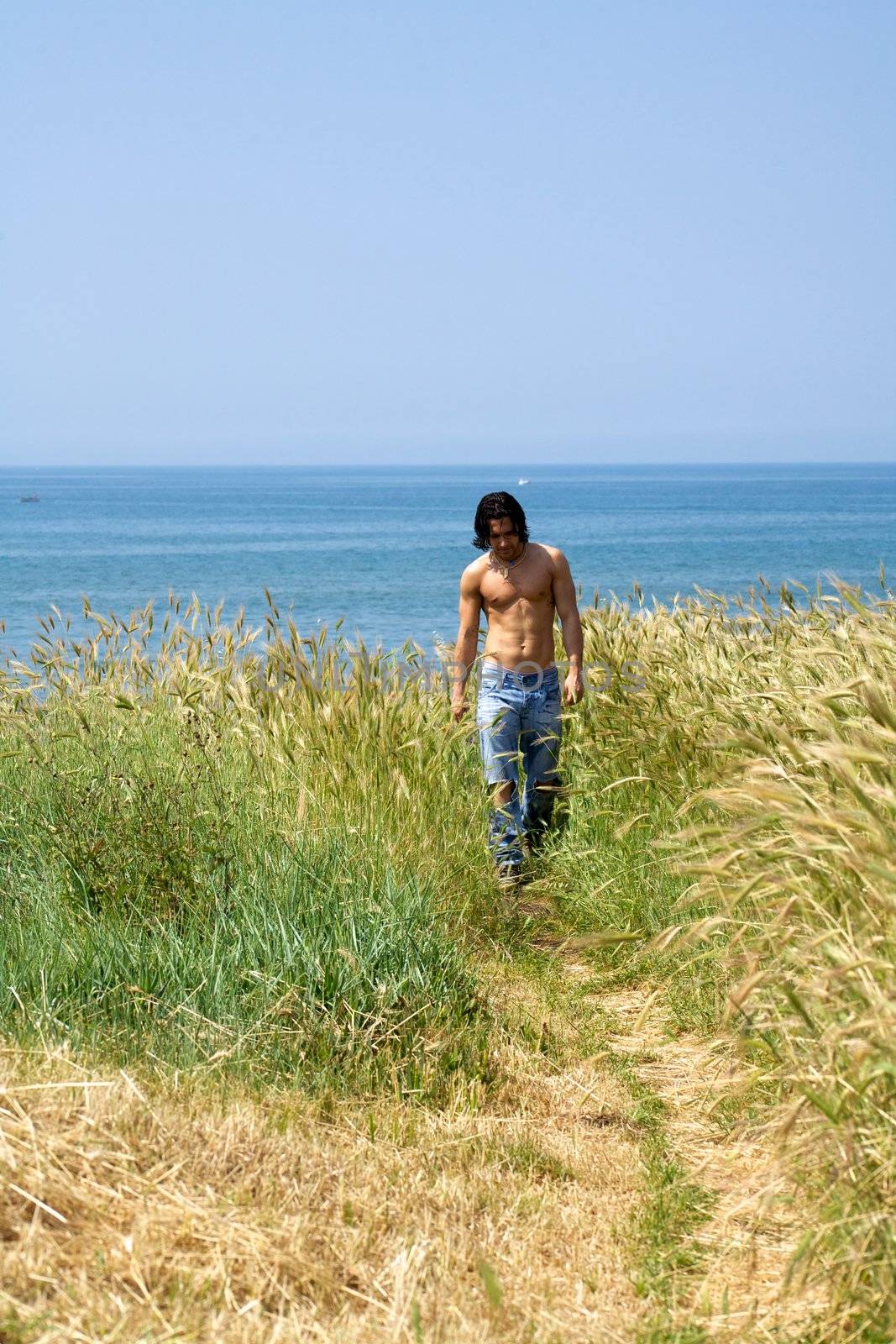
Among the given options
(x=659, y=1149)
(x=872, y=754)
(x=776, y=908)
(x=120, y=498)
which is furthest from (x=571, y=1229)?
(x=120, y=498)

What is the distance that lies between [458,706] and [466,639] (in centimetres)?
34

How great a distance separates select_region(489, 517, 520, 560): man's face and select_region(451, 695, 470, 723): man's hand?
2.38ft

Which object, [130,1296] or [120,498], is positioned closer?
[130,1296]

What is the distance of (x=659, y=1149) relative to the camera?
356 cm

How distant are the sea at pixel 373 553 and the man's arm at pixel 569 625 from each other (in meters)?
1.72

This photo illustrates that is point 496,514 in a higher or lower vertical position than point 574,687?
higher

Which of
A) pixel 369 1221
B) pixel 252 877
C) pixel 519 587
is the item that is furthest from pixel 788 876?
pixel 519 587

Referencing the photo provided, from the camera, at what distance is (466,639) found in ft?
21.4

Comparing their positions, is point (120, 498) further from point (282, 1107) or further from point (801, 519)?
point (282, 1107)

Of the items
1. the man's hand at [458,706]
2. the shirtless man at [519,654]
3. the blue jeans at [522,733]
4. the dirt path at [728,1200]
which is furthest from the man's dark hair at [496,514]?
the dirt path at [728,1200]

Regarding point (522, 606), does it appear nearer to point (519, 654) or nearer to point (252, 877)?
point (519, 654)

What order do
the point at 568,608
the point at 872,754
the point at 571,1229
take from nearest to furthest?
1. the point at 872,754
2. the point at 571,1229
3. the point at 568,608

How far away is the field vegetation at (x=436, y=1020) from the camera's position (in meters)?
2.58

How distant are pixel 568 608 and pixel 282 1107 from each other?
355cm
